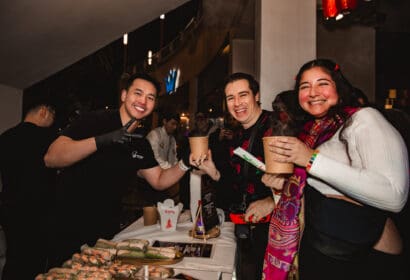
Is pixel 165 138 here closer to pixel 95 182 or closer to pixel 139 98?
pixel 139 98

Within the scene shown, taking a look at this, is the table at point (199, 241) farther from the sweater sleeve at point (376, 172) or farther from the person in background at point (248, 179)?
the sweater sleeve at point (376, 172)

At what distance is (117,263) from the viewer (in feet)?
4.96

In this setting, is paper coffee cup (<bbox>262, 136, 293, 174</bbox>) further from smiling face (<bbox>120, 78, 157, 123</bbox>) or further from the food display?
smiling face (<bbox>120, 78, 157, 123</bbox>)

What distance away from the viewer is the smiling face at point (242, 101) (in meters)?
2.37

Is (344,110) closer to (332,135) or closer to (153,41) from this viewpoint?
(332,135)

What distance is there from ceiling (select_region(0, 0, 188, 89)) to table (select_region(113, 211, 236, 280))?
7.64ft

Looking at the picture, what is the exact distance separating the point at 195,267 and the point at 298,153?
2.66ft

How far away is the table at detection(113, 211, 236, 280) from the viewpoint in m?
1.53

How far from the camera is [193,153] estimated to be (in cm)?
190

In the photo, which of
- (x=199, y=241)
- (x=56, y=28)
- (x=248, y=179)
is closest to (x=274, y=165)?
(x=248, y=179)

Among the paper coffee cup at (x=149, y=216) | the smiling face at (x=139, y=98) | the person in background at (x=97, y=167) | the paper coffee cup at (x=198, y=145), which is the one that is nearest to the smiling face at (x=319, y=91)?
the paper coffee cup at (x=198, y=145)

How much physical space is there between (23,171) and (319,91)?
3.06 metres

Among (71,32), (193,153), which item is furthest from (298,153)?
(71,32)

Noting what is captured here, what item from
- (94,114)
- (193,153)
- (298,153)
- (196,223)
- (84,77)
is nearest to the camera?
(298,153)
